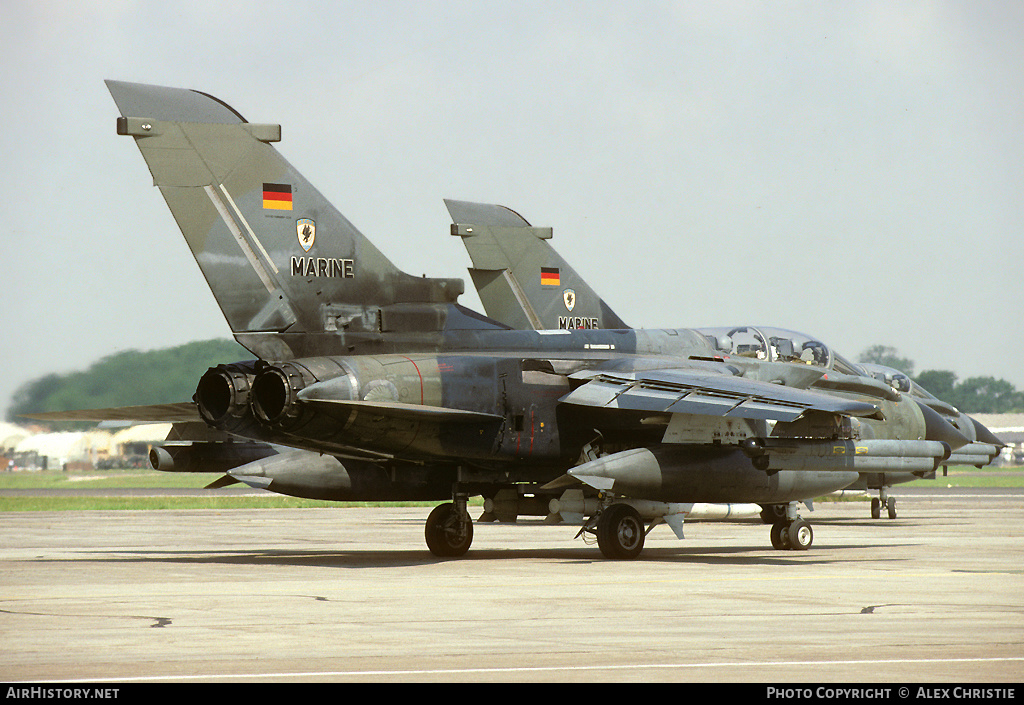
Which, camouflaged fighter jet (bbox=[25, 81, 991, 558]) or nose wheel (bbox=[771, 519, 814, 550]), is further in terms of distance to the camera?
nose wheel (bbox=[771, 519, 814, 550])

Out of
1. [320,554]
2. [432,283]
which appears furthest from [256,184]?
[320,554]

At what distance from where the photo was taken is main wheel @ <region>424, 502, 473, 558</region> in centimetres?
1848

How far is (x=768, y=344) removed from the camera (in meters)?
19.8

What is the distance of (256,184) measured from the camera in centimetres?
1669

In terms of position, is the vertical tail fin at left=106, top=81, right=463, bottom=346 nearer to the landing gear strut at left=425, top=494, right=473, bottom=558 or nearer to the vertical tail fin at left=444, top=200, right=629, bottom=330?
the landing gear strut at left=425, top=494, right=473, bottom=558

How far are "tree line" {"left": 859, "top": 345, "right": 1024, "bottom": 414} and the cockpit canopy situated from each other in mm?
120125

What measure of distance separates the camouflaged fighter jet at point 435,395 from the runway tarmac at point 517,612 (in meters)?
1.06

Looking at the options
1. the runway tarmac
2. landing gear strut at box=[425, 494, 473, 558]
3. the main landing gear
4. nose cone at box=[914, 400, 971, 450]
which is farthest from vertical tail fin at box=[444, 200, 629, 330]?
landing gear strut at box=[425, 494, 473, 558]

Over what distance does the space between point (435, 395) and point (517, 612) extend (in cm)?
593

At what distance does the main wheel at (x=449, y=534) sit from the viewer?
18484 mm

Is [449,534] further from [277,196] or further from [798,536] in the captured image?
[277,196]

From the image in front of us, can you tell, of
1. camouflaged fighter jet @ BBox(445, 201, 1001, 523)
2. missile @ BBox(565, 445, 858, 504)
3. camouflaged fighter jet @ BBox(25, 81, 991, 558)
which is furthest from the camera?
camouflaged fighter jet @ BBox(445, 201, 1001, 523)

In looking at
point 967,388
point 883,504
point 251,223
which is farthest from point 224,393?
point 967,388
